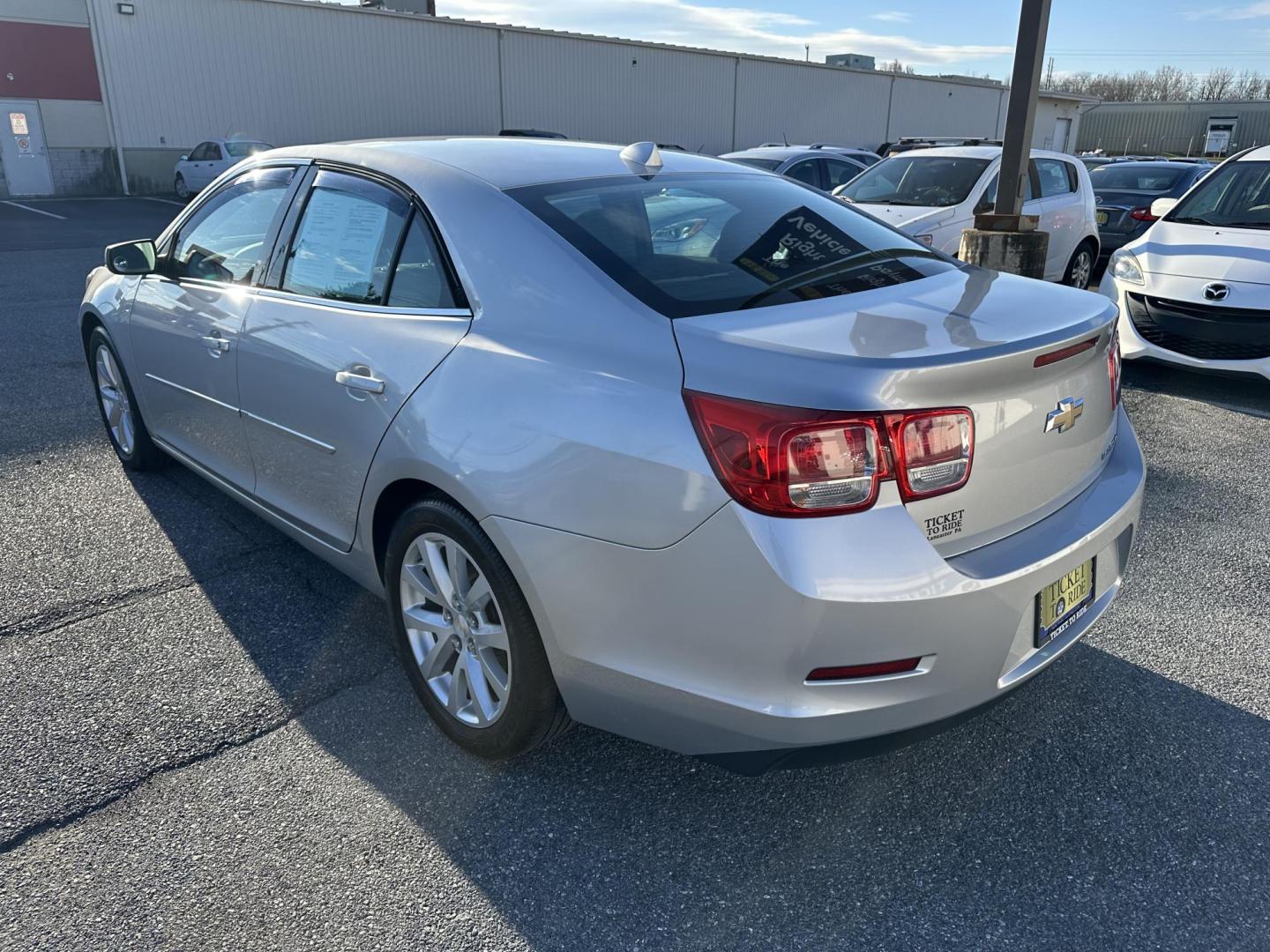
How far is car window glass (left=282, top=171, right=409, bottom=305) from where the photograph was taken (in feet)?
9.24

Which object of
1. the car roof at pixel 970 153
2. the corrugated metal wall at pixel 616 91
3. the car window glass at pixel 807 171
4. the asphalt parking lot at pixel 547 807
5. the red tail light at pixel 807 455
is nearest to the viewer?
the red tail light at pixel 807 455

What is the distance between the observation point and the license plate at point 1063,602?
219cm

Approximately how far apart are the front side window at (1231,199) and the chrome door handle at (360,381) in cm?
652

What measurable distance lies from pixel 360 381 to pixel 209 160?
23224mm

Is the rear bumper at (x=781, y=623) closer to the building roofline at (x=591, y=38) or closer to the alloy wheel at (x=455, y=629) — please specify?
the alloy wheel at (x=455, y=629)

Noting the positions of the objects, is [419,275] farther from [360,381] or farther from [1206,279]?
[1206,279]

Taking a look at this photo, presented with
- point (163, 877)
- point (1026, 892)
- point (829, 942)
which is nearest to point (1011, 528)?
point (1026, 892)

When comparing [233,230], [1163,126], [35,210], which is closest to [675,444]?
[233,230]

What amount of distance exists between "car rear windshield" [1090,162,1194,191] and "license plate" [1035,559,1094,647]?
13054 mm

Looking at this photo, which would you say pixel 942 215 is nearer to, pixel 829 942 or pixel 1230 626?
pixel 1230 626

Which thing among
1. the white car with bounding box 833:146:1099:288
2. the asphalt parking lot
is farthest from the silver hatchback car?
the white car with bounding box 833:146:1099:288

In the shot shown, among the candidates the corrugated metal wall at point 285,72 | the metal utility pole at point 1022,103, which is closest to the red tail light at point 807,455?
the metal utility pole at point 1022,103

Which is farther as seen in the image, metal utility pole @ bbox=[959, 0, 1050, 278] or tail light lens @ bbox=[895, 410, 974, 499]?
metal utility pole @ bbox=[959, 0, 1050, 278]

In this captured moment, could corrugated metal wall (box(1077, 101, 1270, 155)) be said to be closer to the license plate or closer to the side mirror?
the license plate
